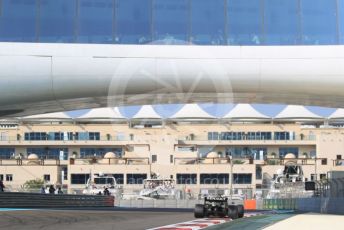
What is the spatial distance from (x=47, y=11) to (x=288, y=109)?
149m

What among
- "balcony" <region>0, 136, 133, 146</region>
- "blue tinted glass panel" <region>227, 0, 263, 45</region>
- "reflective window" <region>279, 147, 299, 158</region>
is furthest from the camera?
"reflective window" <region>279, 147, 299, 158</region>

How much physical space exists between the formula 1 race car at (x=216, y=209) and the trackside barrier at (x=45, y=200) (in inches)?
501

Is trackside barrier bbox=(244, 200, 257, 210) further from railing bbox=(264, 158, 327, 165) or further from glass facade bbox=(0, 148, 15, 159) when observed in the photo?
glass facade bbox=(0, 148, 15, 159)

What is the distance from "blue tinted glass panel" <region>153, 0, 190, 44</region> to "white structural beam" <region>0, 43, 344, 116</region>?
0.35 meters

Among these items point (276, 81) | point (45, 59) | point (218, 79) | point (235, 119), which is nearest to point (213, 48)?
point (218, 79)

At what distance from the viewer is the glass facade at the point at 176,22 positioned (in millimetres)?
23672

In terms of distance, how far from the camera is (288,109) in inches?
6654

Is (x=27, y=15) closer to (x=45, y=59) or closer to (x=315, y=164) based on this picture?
(x=45, y=59)

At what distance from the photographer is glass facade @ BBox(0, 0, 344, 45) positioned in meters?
23.7

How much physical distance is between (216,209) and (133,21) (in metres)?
8.46

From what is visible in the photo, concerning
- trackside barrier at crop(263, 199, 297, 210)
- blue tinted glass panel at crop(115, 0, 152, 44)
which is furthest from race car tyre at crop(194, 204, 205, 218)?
trackside barrier at crop(263, 199, 297, 210)

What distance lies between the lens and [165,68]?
2344cm

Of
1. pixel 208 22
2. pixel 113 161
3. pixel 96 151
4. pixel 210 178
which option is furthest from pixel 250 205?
pixel 96 151

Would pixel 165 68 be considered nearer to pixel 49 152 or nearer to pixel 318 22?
pixel 318 22
